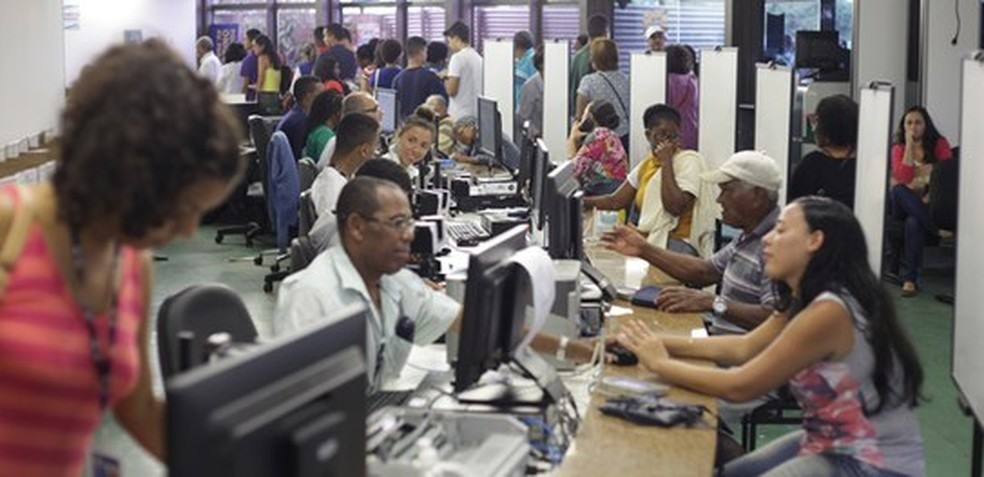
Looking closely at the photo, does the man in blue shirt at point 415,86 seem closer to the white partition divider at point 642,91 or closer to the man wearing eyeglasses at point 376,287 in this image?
the white partition divider at point 642,91

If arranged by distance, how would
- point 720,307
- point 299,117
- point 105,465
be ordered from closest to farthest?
point 105,465
point 720,307
point 299,117

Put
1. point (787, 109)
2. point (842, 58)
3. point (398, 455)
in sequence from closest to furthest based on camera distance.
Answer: point (398, 455)
point (787, 109)
point (842, 58)

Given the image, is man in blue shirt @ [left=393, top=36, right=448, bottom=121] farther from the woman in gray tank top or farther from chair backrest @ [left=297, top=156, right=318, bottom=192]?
the woman in gray tank top

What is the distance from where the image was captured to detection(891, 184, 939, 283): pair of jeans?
27.8 feet

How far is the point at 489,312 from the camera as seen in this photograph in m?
3.16

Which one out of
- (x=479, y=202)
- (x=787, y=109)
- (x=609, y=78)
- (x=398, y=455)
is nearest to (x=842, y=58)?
(x=609, y=78)

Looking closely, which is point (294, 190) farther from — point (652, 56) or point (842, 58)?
point (842, 58)

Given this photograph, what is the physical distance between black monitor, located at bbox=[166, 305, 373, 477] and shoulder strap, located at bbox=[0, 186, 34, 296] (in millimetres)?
340

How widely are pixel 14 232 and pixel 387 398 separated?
1693 mm

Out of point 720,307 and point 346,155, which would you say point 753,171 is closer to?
point 720,307


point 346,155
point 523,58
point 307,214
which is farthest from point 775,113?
point 523,58

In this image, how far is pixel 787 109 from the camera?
5969 millimetres

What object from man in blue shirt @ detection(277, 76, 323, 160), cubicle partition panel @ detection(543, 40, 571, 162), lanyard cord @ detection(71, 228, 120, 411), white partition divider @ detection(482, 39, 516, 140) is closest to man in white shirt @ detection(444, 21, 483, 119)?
white partition divider @ detection(482, 39, 516, 140)

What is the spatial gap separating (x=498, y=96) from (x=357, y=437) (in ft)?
29.3
